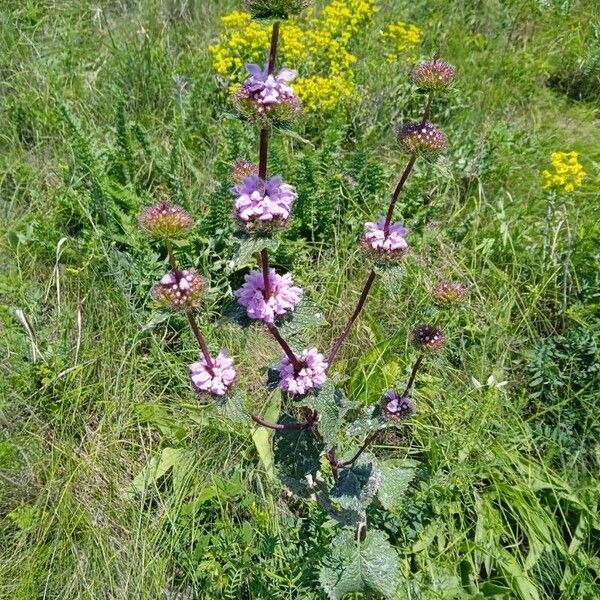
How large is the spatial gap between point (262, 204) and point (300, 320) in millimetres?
321

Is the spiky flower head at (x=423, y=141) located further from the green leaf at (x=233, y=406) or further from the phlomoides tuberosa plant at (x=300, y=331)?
the green leaf at (x=233, y=406)

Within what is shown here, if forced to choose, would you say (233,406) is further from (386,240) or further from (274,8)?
(274,8)

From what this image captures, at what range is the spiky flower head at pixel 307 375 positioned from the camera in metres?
1.53

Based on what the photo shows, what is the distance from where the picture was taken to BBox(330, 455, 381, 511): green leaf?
1723 millimetres

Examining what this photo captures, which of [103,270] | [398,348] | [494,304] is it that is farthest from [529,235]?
[103,270]

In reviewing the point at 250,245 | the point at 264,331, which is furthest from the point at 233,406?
the point at 264,331

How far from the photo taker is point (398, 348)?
2510 millimetres

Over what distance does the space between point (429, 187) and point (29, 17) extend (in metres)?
2.46

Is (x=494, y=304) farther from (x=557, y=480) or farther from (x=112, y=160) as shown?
(x=112, y=160)

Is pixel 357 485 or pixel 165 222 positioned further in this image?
pixel 357 485

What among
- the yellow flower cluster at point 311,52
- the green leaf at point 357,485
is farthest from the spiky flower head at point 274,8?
the yellow flower cluster at point 311,52

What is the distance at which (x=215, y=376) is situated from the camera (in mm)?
1496

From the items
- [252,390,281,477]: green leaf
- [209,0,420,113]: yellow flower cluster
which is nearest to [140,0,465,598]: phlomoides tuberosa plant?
[252,390,281,477]: green leaf

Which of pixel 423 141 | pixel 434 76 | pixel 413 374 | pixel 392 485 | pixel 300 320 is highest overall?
pixel 434 76
